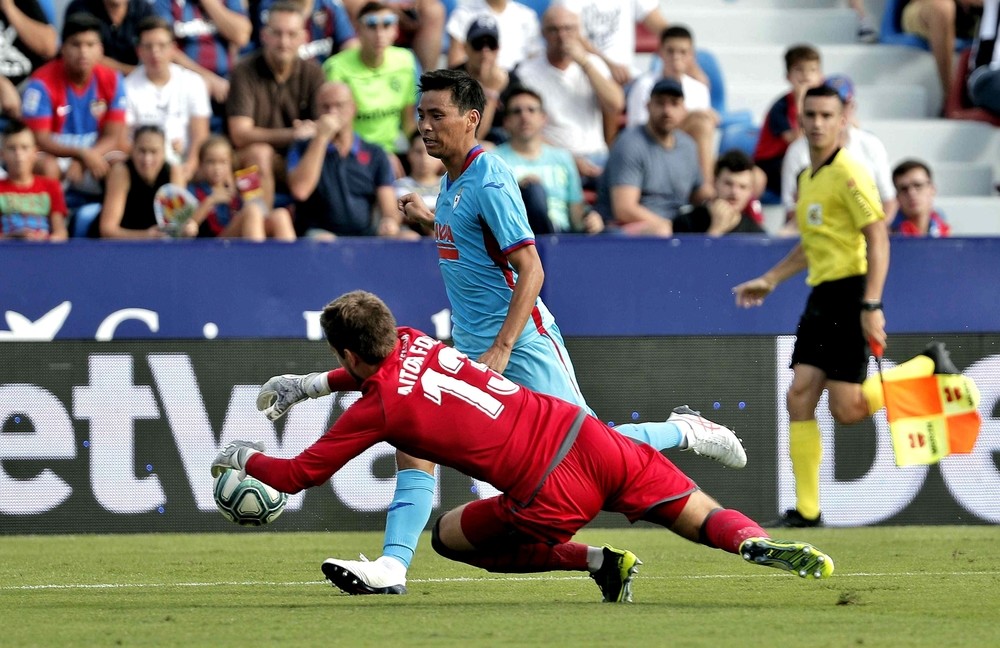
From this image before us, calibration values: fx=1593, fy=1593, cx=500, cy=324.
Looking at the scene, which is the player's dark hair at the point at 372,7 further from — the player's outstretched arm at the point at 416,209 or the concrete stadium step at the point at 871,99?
the player's outstretched arm at the point at 416,209

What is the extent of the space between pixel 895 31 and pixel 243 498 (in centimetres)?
1103

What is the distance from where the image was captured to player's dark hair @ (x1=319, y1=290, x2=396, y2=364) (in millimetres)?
5566

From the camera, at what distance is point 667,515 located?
5898mm

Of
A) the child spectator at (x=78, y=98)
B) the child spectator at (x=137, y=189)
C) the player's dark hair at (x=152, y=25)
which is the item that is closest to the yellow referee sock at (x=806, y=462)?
the child spectator at (x=137, y=189)

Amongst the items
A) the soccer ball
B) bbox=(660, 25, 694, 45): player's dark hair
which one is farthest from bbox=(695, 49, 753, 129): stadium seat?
→ the soccer ball

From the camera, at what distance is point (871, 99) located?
14688 millimetres

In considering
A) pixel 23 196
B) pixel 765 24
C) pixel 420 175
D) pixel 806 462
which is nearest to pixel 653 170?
pixel 420 175

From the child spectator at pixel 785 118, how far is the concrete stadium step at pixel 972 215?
1.55 metres

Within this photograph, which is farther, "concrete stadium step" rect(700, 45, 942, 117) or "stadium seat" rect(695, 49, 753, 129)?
"concrete stadium step" rect(700, 45, 942, 117)

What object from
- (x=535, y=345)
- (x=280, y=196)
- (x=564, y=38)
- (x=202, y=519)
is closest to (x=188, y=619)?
(x=535, y=345)

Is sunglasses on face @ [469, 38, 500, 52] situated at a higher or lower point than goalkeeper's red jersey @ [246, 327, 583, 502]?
higher

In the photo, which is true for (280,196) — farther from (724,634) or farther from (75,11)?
(724,634)

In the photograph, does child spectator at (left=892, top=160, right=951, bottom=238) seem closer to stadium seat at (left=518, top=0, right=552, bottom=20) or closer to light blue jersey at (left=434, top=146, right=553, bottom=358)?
stadium seat at (left=518, top=0, right=552, bottom=20)

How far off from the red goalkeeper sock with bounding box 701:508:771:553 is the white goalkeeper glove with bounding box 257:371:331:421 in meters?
1.52
